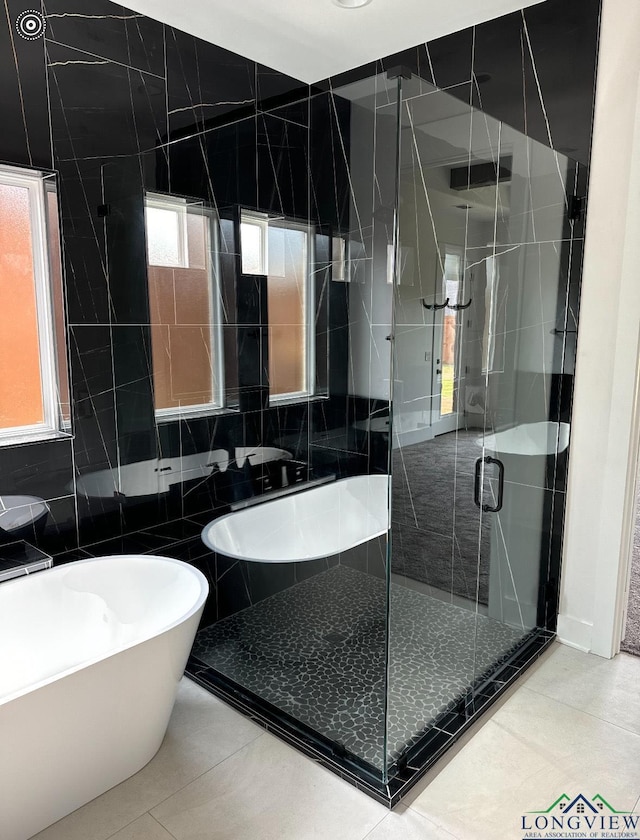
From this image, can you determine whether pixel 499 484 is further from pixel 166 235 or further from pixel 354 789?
pixel 166 235

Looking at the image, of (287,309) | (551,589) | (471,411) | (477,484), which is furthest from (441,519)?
(287,309)

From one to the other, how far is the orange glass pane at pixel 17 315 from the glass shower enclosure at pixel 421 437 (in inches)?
46.1

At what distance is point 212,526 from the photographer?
291 centimetres

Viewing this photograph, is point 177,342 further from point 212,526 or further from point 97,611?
point 97,611

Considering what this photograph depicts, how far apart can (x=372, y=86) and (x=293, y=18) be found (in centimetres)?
85

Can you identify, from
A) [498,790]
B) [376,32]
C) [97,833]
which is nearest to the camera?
[97,833]

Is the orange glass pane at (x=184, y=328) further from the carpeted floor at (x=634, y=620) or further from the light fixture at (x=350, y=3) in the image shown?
the carpeted floor at (x=634, y=620)

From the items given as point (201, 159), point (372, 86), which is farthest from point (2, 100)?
point (372, 86)

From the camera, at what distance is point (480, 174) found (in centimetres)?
224

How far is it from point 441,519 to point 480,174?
50.5 inches

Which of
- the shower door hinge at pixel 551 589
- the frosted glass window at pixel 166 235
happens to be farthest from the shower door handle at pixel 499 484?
the frosted glass window at pixel 166 235

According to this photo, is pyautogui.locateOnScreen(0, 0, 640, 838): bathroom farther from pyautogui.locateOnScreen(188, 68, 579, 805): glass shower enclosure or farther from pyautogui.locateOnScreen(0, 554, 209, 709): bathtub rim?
pyautogui.locateOnScreen(0, 554, 209, 709): bathtub rim

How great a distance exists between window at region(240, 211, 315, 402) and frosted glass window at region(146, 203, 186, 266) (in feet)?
0.93

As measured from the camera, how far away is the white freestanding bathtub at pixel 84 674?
179 cm
